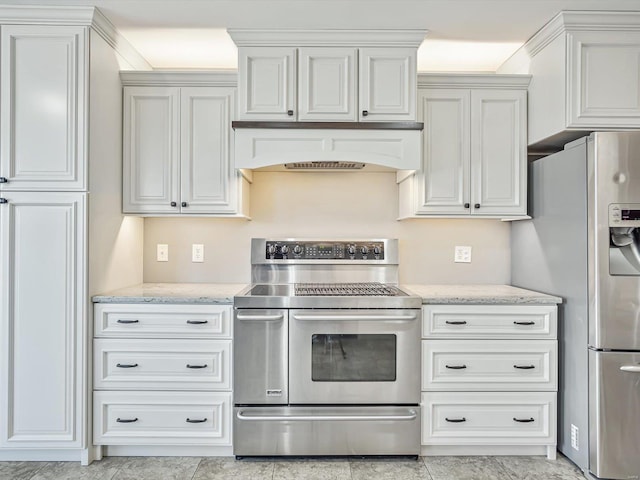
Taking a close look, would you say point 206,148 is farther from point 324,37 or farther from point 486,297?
point 486,297

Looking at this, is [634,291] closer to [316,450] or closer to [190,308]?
[316,450]

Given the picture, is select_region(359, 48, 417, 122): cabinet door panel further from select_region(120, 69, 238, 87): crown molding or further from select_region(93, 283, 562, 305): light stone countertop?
select_region(93, 283, 562, 305): light stone countertop

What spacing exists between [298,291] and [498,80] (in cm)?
180

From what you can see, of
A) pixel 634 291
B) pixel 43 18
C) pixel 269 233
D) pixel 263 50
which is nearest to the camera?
pixel 634 291

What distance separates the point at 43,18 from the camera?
213cm

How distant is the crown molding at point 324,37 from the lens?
2352mm

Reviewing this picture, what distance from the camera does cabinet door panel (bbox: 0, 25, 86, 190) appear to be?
2.12 meters

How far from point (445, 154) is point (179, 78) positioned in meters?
1.71

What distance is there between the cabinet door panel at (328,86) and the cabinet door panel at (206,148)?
473 mm

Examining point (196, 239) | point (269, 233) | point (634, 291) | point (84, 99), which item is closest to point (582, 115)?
point (634, 291)

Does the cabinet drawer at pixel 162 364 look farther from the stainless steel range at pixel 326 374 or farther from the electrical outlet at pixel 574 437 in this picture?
the electrical outlet at pixel 574 437

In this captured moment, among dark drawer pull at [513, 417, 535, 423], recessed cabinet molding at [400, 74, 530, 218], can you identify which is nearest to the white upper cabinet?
recessed cabinet molding at [400, 74, 530, 218]

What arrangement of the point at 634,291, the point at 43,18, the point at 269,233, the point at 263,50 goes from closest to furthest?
the point at 634,291
the point at 43,18
the point at 263,50
the point at 269,233

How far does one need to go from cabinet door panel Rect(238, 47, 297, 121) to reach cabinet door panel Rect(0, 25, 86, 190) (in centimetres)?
85
